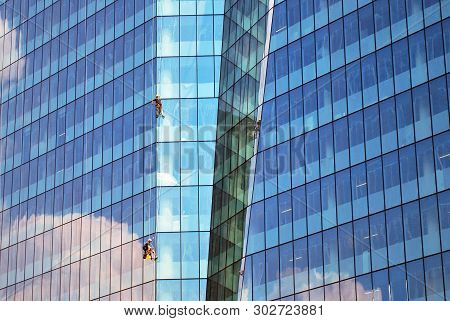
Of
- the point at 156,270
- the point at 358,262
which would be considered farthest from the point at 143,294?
the point at 358,262

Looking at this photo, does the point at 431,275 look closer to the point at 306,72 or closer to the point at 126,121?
the point at 306,72

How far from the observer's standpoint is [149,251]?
272 ft

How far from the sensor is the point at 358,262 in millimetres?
73938

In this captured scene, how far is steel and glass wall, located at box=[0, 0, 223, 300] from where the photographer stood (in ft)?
291

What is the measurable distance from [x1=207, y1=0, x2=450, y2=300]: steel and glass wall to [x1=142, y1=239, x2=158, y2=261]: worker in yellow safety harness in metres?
4.66

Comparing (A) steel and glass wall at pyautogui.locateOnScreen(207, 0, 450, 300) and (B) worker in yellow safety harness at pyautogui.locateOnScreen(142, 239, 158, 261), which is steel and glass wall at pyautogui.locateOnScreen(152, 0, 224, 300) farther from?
(A) steel and glass wall at pyautogui.locateOnScreen(207, 0, 450, 300)

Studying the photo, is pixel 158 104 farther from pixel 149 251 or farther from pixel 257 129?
pixel 149 251

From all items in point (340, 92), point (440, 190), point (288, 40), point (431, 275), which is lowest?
point (431, 275)

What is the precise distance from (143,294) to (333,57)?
24020 millimetres

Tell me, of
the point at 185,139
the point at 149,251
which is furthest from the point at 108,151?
the point at 149,251

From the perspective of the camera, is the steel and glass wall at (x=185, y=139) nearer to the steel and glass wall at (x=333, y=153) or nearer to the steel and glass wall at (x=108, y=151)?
the steel and glass wall at (x=108, y=151)

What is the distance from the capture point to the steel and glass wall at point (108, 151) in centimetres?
8869

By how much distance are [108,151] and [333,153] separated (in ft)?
79.4

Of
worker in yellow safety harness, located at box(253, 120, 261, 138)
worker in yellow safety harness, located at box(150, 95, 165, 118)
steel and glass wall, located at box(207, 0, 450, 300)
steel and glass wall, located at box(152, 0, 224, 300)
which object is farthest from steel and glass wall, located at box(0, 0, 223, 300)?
worker in yellow safety harness, located at box(253, 120, 261, 138)
